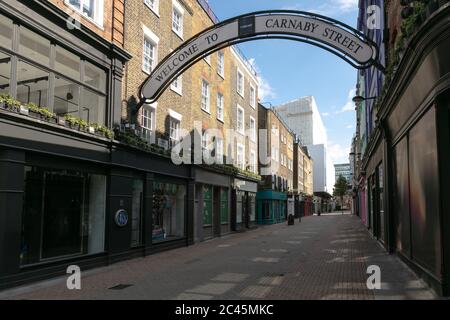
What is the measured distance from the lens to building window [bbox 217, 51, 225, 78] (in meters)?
25.4

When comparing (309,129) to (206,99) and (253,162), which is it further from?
(206,99)

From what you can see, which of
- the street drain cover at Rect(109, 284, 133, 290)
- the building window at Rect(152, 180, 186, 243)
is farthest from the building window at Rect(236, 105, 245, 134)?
the street drain cover at Rect(109, 284, 133, 290)

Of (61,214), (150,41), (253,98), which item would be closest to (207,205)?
(150,41)

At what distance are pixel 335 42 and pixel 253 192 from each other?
2031 centimetres

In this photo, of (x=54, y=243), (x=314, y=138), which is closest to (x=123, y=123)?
(x=54, y=243)

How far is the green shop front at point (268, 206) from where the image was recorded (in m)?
37.5

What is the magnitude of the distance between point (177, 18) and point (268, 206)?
22.8 m

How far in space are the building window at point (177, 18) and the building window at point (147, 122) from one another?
4583 millimetres

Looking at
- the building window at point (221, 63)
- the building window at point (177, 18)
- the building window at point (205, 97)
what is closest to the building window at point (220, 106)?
the building window at point (221, 63)

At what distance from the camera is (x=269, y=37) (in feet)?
45.8

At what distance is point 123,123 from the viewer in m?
14.4

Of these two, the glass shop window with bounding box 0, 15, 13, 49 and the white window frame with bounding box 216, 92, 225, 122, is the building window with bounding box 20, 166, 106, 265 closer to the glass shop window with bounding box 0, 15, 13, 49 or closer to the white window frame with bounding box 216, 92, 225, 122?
the glass shop window with bounding box 0, 15, 13, 49

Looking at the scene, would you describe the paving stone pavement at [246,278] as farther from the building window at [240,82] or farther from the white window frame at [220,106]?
the building window at [240,82]
